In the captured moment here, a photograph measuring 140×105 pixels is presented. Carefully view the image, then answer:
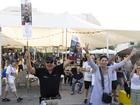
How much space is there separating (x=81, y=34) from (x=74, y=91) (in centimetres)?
603

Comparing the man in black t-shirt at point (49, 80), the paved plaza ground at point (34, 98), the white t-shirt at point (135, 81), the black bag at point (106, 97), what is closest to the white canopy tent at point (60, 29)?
the paved plaza ground at point (34, 98)

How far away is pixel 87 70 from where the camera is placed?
48.6 feet

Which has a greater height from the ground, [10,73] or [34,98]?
[10,73]

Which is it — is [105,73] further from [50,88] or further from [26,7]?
[26,7]

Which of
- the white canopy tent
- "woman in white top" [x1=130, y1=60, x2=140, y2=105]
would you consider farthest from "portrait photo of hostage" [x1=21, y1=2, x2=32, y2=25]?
the white canopy tent

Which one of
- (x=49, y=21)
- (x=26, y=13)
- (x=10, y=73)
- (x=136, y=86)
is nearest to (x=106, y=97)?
(x=136, y=86)

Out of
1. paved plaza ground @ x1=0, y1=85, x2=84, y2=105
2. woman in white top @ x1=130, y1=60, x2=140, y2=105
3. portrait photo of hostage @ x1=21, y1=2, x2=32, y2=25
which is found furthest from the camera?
paved plaza ground @ x1=0, y1=85, x2=84, y2=105

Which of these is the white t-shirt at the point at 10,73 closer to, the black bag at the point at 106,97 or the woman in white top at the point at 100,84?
the woman in white top at the point at 100,84

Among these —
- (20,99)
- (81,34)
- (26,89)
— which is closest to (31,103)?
(20,99)

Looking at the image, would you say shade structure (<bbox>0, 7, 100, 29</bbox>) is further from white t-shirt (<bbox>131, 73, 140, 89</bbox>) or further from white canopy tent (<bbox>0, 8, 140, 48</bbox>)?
white t-shirt (<bbox>131, 73, 140, 89</bbox>)

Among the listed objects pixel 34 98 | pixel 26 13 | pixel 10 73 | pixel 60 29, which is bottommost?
pixel 34 98

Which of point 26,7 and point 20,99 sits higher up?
point 26,7

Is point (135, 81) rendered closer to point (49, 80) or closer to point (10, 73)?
point (49, 80)

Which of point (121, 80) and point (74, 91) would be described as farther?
point (74, 91)
